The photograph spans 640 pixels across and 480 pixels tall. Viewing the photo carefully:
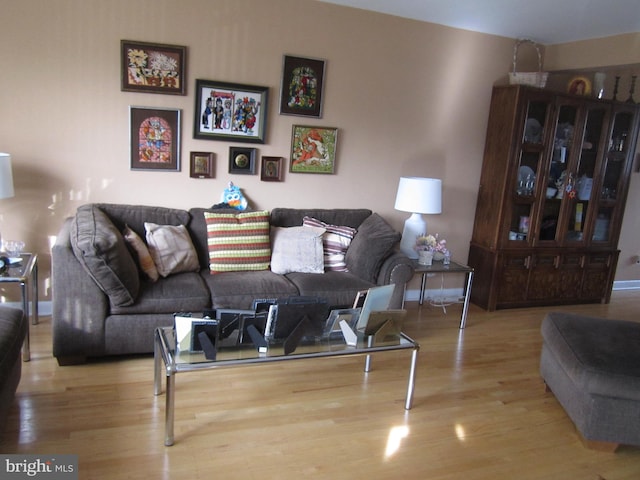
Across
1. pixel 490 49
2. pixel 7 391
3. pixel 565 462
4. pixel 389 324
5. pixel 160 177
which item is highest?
pixel 490 49

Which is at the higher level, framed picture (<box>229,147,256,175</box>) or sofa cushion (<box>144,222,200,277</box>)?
framed picture (<box>229,147,256,175</box>)

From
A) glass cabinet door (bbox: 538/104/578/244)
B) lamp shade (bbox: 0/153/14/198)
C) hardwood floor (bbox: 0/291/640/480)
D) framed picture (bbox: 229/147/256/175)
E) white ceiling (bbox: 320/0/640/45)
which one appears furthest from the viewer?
glass cabinet door (bbox: 538/104/578/244)

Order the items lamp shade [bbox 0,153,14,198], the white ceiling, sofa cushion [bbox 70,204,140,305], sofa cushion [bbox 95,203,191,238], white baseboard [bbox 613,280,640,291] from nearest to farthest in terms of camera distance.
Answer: sofa cushion [bbox 70,204,140,305], lamp shade [bbox 0,153,14,198], sofa cushion [bbox 95,203,191,238], the white ceiling, white baseboard [bbox 613,280,640,291]

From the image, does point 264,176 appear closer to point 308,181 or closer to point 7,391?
point 308,181

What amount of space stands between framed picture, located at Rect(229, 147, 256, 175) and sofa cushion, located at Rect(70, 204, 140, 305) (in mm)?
1123

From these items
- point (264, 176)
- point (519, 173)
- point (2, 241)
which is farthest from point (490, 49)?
point (2, 241)

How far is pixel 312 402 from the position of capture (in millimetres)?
2629

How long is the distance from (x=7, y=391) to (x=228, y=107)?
7.62ft

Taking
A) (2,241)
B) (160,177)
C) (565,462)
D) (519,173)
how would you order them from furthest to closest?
(519,173) → (160,177) → (2,241) → (565,462)

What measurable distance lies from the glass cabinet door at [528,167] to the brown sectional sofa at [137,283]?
4.51 feet

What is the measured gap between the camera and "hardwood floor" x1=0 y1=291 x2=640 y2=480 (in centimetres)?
211

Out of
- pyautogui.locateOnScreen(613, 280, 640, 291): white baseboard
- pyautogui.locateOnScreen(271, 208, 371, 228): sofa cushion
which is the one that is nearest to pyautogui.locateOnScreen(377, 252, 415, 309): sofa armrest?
pyautogui.locateOnScreen(271, 208, 371, 228): sofa cushion

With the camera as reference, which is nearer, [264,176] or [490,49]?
[264,176]

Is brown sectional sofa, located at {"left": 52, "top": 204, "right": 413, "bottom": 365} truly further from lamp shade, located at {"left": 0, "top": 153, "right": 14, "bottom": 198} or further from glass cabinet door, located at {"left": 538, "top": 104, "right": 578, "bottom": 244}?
glass cabinet door, located at {"left": 538, "top": 104, "right": 578, "bottom": 244}
